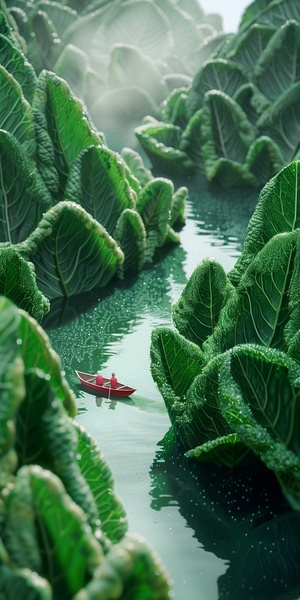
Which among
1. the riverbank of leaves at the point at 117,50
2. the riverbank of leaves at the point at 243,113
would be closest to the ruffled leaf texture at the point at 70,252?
the riverbank of leaves at the point at 243,113

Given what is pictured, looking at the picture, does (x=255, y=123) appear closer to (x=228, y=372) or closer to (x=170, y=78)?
(x=170, y=78)

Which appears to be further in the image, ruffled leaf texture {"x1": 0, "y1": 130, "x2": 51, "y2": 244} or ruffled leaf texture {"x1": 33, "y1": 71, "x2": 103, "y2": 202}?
ruffled leaf texture {"x1": 33, "y1": 71, "x2": 103, "y2": 202}

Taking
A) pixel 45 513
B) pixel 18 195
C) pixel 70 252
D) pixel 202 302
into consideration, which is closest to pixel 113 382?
pixel 202 302

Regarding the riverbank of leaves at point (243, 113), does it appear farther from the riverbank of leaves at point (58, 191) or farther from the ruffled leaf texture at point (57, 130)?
the ruffled leaf texture at point (57, 130)

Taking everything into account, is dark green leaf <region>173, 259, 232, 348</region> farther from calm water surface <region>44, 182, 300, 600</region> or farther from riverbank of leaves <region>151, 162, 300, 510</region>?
calm water surface <region>44, 182, 300, 600</region>

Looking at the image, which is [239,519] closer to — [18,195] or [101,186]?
[18,195]

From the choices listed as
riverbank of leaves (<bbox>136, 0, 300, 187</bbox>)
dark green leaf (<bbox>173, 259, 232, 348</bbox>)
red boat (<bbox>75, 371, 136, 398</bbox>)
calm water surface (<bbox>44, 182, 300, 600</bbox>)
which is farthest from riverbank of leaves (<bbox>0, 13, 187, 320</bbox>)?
riverbank of leaves (<bbox>136, 0, 300, 187</bbox>)

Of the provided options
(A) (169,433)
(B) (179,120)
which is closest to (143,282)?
(A) (169,433)
